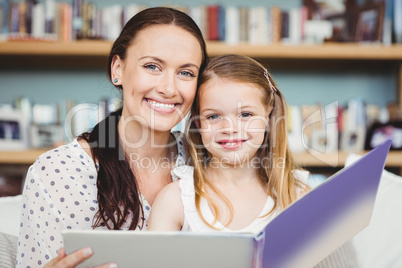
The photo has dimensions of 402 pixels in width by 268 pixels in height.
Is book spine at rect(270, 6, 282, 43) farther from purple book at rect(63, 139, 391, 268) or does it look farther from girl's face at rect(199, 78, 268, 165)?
purple book at rect(63, 139, 391, 268)

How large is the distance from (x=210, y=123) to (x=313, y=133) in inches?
59.9

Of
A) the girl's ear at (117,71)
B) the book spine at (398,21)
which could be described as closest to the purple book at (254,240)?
the girl's ear at (117,71)

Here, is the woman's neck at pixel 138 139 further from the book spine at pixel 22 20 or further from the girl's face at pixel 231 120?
the book spine at pixel 22 20

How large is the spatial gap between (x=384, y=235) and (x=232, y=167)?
1.63 feet

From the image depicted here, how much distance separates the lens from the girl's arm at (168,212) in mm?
1041

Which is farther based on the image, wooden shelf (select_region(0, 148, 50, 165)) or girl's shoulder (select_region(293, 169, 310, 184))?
wooden shelf (select_region(0, 148, 50, 165))

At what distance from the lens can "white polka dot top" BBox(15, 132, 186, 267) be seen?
100cm

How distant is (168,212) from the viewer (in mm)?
1062

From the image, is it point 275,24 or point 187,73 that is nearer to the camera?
point 187,73

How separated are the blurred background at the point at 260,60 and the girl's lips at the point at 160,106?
124 cm

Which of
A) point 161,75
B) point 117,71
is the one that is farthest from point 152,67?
point 117,71

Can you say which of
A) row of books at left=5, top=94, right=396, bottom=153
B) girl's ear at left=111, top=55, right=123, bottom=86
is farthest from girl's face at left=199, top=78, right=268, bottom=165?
row of books at left=5, top=94, right=396, bottom=153

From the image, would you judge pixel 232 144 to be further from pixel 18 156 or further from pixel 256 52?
pixel 18 156

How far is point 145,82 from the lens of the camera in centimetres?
114
